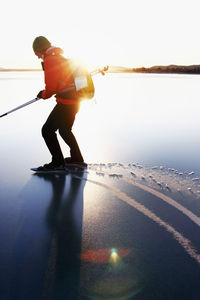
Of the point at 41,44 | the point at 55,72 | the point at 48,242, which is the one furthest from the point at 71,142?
the point at 48,242

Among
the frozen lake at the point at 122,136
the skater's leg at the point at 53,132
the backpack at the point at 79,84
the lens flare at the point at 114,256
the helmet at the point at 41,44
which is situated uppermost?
the helmet at the point at 41,44

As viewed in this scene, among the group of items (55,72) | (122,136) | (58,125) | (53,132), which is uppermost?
(55,72)

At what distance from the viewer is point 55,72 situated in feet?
12.5

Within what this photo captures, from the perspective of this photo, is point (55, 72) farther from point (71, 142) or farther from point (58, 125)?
point (71, 142)

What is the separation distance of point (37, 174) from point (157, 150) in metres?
2.65

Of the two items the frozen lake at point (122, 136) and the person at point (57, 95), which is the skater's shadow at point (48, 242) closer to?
the person at point (57, 95)

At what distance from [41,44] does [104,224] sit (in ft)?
8.98

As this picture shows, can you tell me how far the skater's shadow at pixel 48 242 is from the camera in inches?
82.1

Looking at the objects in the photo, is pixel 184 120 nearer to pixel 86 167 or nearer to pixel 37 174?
pixel 86 167

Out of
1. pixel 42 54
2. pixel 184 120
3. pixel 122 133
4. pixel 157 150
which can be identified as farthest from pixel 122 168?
pixel 184 120

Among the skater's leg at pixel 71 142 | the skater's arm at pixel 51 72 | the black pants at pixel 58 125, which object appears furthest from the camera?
the skater's leg at pixel 71 142

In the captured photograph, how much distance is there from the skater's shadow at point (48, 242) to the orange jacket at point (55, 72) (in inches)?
58.0

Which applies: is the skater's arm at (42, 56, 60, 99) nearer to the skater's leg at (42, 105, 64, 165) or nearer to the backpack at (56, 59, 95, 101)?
the backpack at (56, 59, 95, 101)

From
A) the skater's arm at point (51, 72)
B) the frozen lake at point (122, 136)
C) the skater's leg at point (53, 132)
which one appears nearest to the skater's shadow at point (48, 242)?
the skater's leg at point (53, 132)
